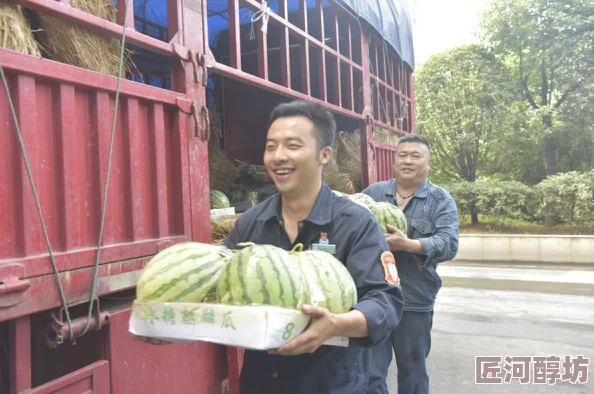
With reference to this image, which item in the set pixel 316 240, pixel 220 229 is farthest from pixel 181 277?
pixel 220 229

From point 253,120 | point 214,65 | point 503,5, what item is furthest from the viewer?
point 503,5

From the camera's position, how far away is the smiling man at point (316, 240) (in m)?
1.76

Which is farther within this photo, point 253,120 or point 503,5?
point 503,5

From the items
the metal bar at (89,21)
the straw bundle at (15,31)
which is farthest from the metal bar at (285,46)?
the straw bundle at (15,31)

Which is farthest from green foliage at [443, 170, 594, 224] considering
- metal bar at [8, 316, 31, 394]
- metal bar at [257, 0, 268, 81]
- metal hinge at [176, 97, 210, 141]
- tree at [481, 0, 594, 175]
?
metal bar at [8, 316, 31, 394]

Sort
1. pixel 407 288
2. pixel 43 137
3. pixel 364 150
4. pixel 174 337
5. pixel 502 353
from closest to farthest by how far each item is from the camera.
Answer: pixel 174 337, pixel 43 137, pixel 407 288, pixel 502 353, pixel 364 150

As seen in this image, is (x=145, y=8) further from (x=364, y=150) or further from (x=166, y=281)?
(x=166, y=281)

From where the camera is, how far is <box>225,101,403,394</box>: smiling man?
1.76 metres

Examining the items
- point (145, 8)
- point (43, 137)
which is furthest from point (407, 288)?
point (145, 8)

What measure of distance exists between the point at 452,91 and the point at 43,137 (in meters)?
18.3

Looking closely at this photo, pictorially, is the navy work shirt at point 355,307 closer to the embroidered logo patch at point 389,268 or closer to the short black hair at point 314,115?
the embroidered logo patch at point 389,268

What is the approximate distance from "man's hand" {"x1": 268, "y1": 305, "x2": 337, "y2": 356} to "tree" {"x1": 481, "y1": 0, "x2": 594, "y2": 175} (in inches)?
684

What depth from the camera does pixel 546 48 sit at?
1658 centimetres

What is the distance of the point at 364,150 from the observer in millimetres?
5859
